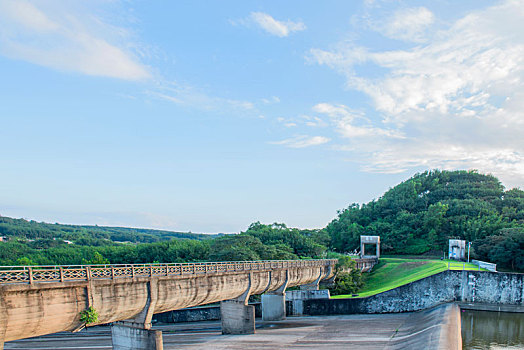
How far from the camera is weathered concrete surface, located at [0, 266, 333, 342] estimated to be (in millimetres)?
17391

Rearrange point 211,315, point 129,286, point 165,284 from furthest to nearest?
1. point 211,315
2. point 165,284
3. point 129,286

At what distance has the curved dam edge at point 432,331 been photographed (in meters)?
25.1

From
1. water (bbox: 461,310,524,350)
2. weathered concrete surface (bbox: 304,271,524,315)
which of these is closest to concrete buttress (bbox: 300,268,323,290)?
weathered concrete surface (bbox: 304,271,524,315)

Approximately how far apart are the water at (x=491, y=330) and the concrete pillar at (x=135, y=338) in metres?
23.5

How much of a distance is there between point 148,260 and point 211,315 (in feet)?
119

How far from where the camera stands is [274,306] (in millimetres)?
42906

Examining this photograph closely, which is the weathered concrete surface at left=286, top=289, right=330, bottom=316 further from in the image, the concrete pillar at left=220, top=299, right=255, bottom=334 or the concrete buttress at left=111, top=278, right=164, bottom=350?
the concrete buttress at left=111, top=278, right=164, bottom=350

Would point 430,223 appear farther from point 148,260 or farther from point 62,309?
point 62,309

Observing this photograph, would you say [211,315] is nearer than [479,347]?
No

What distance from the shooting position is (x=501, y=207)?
82875mm

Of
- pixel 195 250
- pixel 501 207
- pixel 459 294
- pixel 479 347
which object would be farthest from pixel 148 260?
pixel 501 207

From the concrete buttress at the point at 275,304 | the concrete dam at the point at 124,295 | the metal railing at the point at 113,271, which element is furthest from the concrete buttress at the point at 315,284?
the concrete dam at the point at 124,295

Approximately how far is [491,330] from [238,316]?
2324 cm

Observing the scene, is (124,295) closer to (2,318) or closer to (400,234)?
(2,318)
